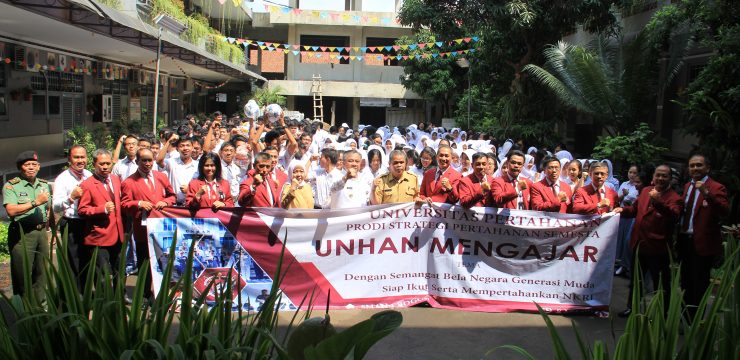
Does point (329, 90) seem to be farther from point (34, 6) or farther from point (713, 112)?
point (713, 112)

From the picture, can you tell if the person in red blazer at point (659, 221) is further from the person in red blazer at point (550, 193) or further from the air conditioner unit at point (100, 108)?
the air conditioner unit at point (100, 108)

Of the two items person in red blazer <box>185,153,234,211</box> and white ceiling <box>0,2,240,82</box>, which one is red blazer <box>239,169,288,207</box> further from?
white ceiling <box>0,2,240,82</box>

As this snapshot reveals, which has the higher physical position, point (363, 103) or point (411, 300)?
point (363, 103)

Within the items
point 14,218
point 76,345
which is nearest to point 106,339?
point 76,345

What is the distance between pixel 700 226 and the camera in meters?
5.78

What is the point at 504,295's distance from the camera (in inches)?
255

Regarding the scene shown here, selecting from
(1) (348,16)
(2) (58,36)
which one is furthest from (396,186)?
(1) (348,16)

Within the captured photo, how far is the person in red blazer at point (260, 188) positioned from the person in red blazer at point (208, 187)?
17cm

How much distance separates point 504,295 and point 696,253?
175cm

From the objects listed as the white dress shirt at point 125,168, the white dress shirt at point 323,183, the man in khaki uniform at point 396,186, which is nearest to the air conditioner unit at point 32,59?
the white dress shirt at point 125,168

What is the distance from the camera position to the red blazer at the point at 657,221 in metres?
5.91

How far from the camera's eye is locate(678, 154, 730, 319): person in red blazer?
5.68 meters

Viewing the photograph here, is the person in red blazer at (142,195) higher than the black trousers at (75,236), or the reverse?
the person in red blazer at (142,195)

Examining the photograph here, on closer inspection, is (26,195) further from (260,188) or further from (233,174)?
(233,174)
